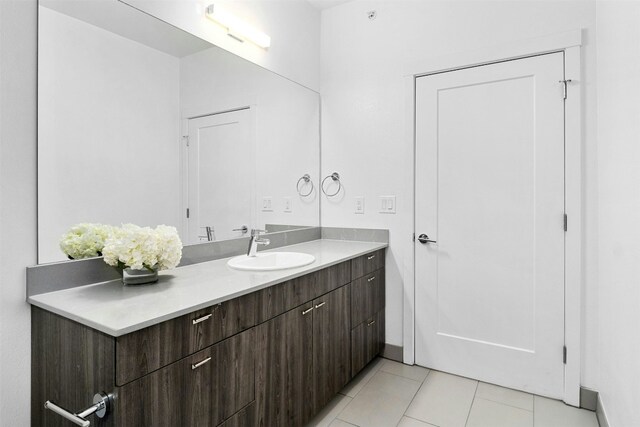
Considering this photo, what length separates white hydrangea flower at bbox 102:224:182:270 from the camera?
132cm

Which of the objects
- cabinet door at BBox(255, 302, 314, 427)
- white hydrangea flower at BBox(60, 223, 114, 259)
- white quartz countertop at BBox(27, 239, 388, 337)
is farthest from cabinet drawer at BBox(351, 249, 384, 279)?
white hydrangea flower at BBox(60, 223, 114, 259)

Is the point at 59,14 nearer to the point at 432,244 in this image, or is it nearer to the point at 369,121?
the point at 369,121

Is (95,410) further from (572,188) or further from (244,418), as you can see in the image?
(572,188)

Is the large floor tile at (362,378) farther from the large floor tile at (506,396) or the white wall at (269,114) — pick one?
the white wall at (269,114)

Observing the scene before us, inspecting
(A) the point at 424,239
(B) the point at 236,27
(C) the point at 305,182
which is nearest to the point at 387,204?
(A) the point at 424,239

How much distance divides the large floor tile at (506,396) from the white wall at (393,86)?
325 mm

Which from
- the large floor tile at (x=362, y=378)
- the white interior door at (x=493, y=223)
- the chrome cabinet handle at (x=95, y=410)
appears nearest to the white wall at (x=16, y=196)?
the chrome cabinet handle at (x=95, y=410)

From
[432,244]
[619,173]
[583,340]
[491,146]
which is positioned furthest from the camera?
[432,244]

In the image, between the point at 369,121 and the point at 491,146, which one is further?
the point at 369,121

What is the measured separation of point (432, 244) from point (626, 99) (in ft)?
4.29

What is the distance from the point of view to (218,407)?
1.31 meters

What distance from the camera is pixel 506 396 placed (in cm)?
216

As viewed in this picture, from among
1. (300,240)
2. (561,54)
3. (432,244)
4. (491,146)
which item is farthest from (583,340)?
(300,240)

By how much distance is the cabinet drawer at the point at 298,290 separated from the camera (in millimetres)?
1512
